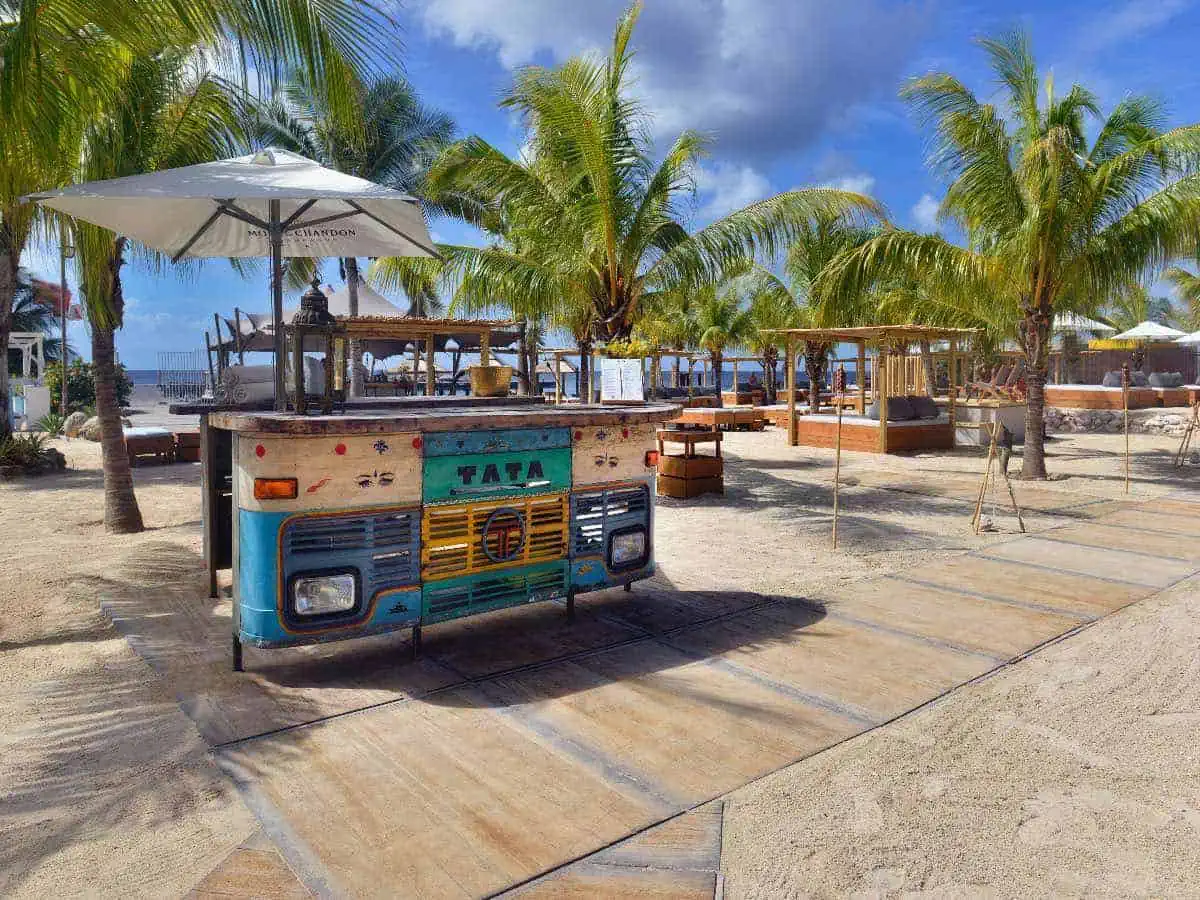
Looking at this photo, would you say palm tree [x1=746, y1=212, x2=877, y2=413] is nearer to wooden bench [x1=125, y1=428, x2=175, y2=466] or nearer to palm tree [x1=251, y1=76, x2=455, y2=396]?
palm tree [x1=251, y1=76, x2=455, y2=396]

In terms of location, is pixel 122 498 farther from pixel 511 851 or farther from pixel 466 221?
pixel 466 221

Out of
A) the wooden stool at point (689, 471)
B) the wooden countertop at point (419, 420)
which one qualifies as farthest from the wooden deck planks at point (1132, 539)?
the wooden countertop at point (419, 420)

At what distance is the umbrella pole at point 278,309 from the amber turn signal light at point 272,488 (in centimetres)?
118

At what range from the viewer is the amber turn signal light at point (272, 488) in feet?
12.1

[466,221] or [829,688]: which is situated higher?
[466,221]

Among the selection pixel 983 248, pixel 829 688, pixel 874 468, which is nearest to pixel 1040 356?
pixel 983 248

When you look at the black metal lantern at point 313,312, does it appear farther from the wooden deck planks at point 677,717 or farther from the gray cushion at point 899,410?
the gray cushion at point 899,410

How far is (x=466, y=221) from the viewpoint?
73.3 ft

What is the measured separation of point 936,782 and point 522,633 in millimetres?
2452

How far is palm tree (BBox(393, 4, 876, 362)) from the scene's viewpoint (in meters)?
10.9

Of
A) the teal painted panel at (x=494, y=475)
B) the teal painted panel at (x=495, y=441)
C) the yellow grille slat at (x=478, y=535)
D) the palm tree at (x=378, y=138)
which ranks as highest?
the palm tree at (x=378, y=138)

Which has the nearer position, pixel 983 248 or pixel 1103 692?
pixel 1103 692

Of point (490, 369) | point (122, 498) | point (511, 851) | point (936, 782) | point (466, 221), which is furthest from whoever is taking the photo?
point (466, 221)

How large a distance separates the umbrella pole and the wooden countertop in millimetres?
515
